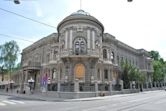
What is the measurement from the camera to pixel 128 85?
3722cm

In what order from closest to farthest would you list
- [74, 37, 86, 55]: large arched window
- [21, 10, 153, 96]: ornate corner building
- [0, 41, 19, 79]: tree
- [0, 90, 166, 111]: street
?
[0, 90, 166, 111]: street
[21, 10, 153, 96]: ornate corner building
[74, 37, 86, 55]: large arched window
[0, 41, 19, 79]: tree

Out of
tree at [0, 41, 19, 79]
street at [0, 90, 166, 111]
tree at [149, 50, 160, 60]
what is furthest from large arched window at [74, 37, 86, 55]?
tree at [149, 50, 160, 60]

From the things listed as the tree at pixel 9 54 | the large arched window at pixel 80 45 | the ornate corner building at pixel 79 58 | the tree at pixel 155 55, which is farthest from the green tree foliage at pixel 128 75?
the tree at pixel 155 55

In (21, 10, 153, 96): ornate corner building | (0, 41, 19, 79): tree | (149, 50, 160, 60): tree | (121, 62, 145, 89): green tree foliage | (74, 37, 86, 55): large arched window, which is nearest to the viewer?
(21, 10, 153, 96): ornate corner building

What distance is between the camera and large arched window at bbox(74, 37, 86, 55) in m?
30.5

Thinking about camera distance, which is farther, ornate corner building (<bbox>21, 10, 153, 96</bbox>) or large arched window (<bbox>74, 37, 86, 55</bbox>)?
large arched window (<bbox>74, 37, 86, 55</bbox>)

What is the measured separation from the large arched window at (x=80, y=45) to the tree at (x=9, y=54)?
28.0m

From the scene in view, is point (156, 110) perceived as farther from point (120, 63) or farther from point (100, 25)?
point (120, 63)

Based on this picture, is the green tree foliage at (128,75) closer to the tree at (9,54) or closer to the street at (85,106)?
the street at (85,106)

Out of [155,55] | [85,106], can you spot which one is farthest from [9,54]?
[155,55]

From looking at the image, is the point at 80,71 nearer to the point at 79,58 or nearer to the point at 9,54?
the point at 79,58

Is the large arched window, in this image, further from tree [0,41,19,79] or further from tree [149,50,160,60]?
tree [149,50,160,60]

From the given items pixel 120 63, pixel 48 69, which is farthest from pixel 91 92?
pixel 120 63

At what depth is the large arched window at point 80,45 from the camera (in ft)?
100
